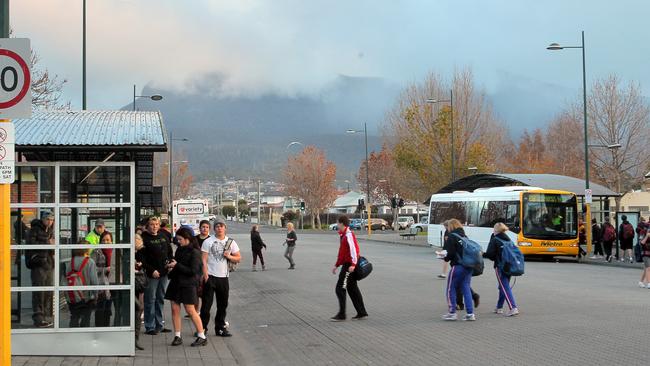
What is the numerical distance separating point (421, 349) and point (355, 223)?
267 feet

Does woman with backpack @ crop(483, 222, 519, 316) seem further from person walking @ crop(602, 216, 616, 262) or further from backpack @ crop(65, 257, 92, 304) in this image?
person walking @ crop(602, 216, 616, 262)

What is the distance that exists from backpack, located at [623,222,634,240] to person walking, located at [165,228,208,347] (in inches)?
850

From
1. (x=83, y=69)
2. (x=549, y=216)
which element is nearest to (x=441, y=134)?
(x=549, y=216)

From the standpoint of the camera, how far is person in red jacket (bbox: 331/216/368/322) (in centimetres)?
1341

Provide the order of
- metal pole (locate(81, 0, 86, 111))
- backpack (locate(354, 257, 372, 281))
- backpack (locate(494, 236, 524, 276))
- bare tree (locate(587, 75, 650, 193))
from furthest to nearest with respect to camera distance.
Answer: bare tree (locate(587, 75, 650, 193)) → metal pole (locate(81, 0, 86, 111)) → backpack (locate(494, 236, 524, 276)) → backpack (locate(354, 257, 372, 281))

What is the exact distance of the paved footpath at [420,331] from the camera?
9.93m

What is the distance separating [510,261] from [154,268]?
20.0 feet

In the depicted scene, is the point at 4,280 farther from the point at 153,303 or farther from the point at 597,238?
the point at 597,238

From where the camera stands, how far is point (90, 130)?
1012 centimetres

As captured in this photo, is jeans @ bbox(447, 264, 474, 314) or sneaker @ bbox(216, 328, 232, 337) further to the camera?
jeans @ bbox(447, 264, 474, 314)

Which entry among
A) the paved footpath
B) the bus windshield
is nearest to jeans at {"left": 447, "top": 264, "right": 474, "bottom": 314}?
the paved footpath

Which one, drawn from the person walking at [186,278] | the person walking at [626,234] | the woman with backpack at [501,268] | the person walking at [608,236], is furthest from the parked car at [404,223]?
the person walking at [186,278]

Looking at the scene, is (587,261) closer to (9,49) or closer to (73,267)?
(73,267)

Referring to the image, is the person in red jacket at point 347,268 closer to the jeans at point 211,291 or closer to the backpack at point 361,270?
the backpack at point 361,270
